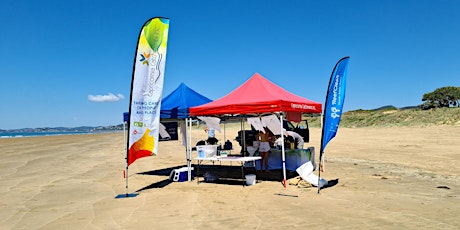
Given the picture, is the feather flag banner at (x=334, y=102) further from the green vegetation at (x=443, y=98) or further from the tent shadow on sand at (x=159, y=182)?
the green vegetation at (x=443, y=98)

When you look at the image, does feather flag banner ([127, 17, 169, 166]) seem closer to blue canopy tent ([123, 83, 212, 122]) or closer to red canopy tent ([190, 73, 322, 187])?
red canopy tent ([190, 73, 322, 187])

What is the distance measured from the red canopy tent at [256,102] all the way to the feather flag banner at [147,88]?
1.97 m

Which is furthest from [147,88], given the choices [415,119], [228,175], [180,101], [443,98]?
[443,98]

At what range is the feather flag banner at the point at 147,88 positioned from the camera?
6.57 meters

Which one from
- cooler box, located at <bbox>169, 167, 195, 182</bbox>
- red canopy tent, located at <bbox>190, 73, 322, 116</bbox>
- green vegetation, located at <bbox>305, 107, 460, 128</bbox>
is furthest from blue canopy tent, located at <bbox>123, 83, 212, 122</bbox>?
green vegetation, located at <bbox>305, 107, 460, 128</bbox>

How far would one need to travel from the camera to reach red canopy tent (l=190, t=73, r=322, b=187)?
7.84m

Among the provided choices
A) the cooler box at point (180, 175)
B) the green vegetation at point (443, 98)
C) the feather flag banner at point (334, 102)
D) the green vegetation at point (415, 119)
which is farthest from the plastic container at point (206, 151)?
the green vegetation at point (443, 98)

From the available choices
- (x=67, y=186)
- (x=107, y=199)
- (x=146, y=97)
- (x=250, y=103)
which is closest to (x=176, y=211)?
(x=107, y=199)

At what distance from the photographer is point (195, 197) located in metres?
6.69

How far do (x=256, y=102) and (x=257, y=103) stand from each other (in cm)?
5

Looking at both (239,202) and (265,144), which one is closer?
(239,202)

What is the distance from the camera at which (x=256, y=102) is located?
26.3 feet

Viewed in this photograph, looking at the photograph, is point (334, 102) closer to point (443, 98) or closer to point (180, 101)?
point (180, 101)

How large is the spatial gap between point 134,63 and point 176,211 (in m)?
2.92
